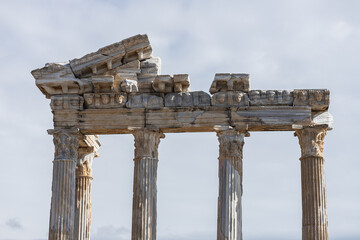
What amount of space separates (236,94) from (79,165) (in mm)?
8462

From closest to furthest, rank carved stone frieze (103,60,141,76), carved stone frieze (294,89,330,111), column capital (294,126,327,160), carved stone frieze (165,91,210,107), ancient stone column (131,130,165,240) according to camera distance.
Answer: ancient stone column (131,130,165,240) < column capital (294,126,327,160) < carved stone frieze (294,89,330,111) < carved stone frieze (165,91,210,107) < carved stone frieze (103,60,141,76)

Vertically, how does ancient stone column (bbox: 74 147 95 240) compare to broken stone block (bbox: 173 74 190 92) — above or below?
below

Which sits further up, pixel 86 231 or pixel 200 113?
pixel 200 113

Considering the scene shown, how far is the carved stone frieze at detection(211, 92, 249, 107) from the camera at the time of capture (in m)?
38.4

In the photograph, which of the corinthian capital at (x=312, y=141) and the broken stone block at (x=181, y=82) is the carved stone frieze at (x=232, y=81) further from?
the corinthian capital at (x=312, y=141)

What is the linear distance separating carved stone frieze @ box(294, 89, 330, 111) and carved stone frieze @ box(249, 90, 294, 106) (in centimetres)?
30

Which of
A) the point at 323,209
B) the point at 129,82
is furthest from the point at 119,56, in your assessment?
the point at 323,209

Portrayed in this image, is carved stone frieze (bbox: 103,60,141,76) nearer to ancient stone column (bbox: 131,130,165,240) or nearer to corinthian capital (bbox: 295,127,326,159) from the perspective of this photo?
ancient stone column (bbox: 131,130,165,240)

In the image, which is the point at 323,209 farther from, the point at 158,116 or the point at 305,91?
the point at 158,116

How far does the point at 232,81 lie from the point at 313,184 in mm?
5524

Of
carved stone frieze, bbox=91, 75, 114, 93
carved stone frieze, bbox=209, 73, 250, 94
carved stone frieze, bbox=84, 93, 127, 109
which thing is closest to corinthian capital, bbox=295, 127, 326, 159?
carved stone frieze, bbox=209, 73, 250, 94

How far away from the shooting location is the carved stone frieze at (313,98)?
125ft

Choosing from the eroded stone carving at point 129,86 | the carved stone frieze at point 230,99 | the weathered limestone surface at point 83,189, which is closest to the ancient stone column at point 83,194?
the weathered limestone surface at point 83,189

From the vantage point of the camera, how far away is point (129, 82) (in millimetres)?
Result: 38938
